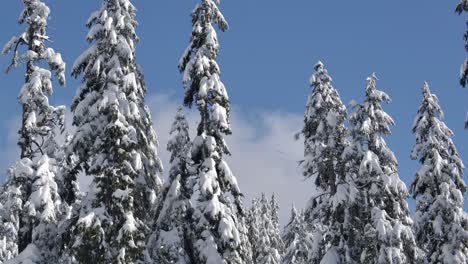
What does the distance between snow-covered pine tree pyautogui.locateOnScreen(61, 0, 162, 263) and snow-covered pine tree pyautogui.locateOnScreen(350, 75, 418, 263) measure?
9.76 meters

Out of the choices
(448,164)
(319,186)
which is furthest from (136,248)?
(448,164)

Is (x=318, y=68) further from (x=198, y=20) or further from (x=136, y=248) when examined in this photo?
(x=136, y=248)

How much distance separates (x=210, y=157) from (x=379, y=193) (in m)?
8.31

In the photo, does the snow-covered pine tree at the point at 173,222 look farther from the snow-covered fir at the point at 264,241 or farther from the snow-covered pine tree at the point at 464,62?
the snow-covered fir at the point at 264,241

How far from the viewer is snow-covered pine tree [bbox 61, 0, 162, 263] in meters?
22.3

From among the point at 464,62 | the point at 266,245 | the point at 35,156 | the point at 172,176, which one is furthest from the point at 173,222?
the point at 266,245

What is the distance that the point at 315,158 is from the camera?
27984mm

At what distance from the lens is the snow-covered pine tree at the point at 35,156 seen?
2322 cm

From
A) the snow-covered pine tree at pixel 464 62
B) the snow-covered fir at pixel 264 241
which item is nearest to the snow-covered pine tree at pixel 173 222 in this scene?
the snow-covered pine tree at pixel 464 62

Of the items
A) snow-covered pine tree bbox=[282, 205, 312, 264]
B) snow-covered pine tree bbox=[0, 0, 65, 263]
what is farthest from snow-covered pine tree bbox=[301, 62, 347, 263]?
snow-covered pine tree bbox=[0, 0, 65, 263]

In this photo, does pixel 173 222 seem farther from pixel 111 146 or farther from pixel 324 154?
pixel 324 154

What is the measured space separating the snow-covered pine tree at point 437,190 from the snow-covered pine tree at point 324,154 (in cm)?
552

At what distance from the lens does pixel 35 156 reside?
24344mm

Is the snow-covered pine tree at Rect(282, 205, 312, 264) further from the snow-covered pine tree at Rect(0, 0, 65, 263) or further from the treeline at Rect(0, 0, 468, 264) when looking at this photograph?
the snow-covered pine tree at Rect(0, 0, 65, 263)
